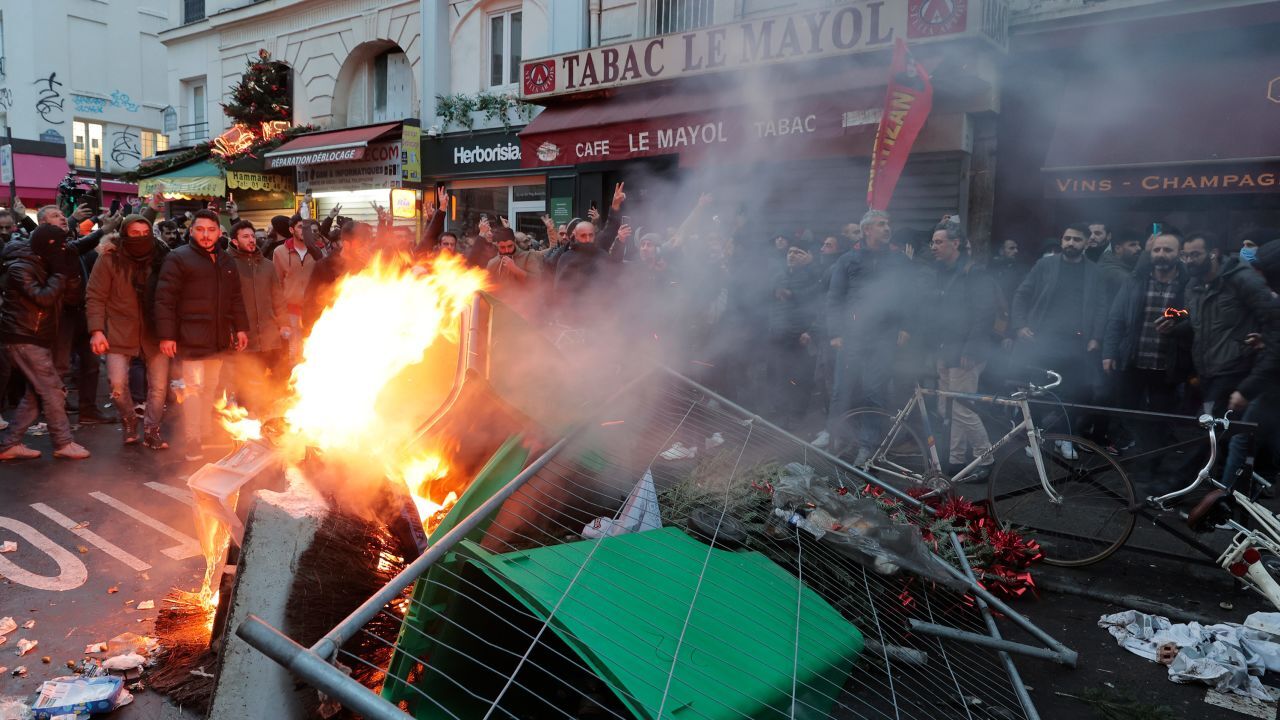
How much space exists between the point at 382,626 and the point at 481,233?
6.05 m

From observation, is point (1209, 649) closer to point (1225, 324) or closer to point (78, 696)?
point (1225, 324)

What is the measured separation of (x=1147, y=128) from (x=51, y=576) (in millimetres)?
A: 10253

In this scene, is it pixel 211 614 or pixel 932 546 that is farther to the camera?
pixel 932 546

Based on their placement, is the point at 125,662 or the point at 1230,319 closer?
the point at 125,662

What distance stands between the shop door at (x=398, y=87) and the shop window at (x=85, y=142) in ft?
70.8

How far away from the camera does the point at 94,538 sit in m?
4.54

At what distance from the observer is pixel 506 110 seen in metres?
13.7

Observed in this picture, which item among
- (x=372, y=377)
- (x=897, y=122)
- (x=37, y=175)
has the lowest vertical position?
(x=372, y=377)

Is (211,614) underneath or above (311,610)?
underneath

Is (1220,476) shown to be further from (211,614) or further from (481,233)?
(481,233)

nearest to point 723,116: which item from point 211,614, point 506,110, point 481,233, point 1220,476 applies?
point 481,233

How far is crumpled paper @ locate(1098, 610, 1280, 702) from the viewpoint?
3.23 metres

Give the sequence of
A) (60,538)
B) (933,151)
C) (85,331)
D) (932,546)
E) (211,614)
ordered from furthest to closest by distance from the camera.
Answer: (933,151) < (85,331) < (60,538) < (932,546) < (211,614)

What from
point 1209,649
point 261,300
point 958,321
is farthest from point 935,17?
point 261,300
